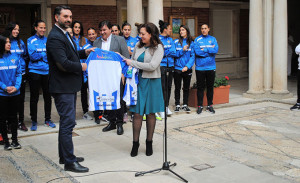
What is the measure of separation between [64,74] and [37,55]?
252 cm

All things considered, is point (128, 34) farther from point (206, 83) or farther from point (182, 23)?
point (182, 23)

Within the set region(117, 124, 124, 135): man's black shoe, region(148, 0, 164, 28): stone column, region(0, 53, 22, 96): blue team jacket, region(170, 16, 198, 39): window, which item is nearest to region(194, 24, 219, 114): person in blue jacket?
region(148, 0, 164, 28): stone column

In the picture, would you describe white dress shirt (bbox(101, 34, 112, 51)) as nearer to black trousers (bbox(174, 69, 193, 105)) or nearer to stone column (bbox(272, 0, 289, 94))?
black trousers (bbox(174, 69, 193, 105))

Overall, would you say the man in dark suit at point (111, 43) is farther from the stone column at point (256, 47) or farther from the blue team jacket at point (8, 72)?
the stone column at point (256, 47)

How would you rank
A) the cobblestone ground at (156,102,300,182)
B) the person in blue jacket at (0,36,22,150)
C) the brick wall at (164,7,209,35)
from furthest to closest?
1. the brick wall at (164,7,209,35)
2. the person in blue jacket at (0,36,22,150)
3. the cobblestone ground at (156,102,300,182)

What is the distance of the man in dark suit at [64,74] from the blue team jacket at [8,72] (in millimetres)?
1545

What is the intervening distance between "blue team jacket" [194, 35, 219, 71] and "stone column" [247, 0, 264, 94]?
7.32 feet

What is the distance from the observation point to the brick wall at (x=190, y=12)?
13.6 meters

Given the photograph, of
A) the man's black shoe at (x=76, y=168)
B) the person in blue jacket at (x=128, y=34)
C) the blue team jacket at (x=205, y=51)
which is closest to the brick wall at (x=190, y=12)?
the blue team jacket at (x=205, y=51)

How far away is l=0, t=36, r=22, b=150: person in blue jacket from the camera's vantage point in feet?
19.1

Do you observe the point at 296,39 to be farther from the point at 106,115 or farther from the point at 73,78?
the point at 73,78

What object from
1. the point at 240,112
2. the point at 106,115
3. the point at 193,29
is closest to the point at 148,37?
the point at 106,115

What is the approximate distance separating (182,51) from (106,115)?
2.14 m

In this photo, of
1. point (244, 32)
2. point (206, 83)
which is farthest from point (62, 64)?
point (244, 32)
